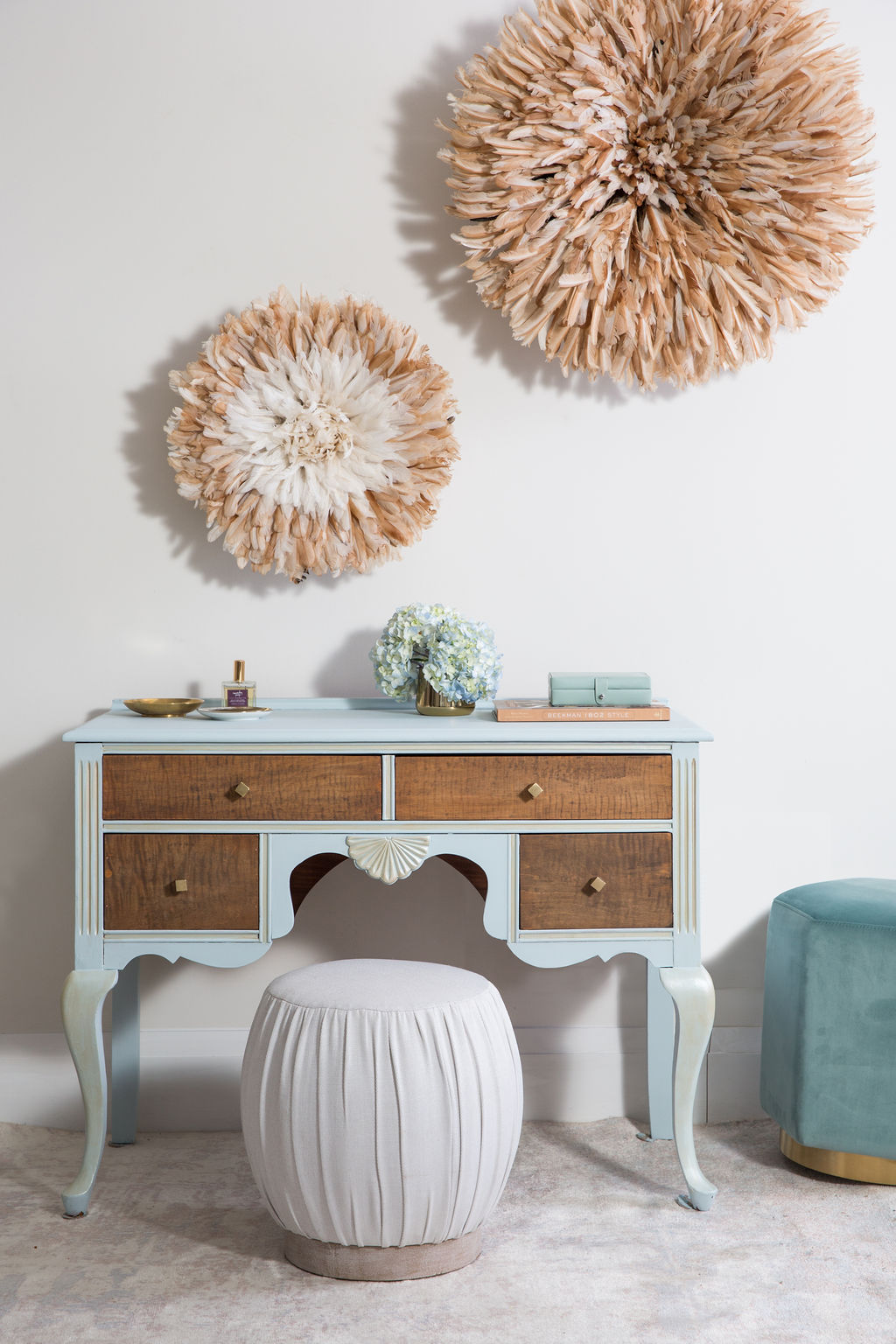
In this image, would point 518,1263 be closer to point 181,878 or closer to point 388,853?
point 388,853

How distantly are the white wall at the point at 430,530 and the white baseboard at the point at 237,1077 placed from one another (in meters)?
0.03

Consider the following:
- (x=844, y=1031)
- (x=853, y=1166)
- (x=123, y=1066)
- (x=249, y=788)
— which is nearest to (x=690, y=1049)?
(x=844, y=1031)

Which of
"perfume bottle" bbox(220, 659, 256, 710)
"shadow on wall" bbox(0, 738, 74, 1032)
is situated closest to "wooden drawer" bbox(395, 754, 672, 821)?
"perfume bottle" bbox(220, 659, 256, 710)

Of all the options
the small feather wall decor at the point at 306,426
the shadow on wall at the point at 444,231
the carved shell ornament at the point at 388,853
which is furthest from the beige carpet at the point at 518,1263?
the shadow on wall at the point at 444,231

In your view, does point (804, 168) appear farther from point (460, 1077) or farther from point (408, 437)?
point (460, 1077)

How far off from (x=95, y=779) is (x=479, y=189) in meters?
1.36

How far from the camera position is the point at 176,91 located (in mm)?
2174

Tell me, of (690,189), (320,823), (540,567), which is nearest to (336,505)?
(540,567)

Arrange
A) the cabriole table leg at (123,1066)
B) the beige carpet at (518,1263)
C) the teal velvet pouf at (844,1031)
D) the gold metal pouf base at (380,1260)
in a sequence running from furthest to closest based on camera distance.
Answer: the cabriole table leg at (123,1066)
the teal velvet pouf at (844,1031)
the gold metal pouf base at (380,1260)
the beige carpet at (518,1263)

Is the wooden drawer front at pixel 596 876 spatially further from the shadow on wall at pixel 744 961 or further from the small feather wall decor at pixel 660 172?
the small feather wall decor at pixel 660 172

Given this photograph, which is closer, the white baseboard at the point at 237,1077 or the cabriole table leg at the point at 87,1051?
the cabriole table leg at the point at 87,1051

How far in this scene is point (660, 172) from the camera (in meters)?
2.06

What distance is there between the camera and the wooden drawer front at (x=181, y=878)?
1.80 meters

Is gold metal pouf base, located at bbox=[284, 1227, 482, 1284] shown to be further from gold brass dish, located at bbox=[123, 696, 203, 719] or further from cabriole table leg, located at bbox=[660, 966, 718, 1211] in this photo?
gold brass dish, located at bbox=[123, 696, 203, 719]
